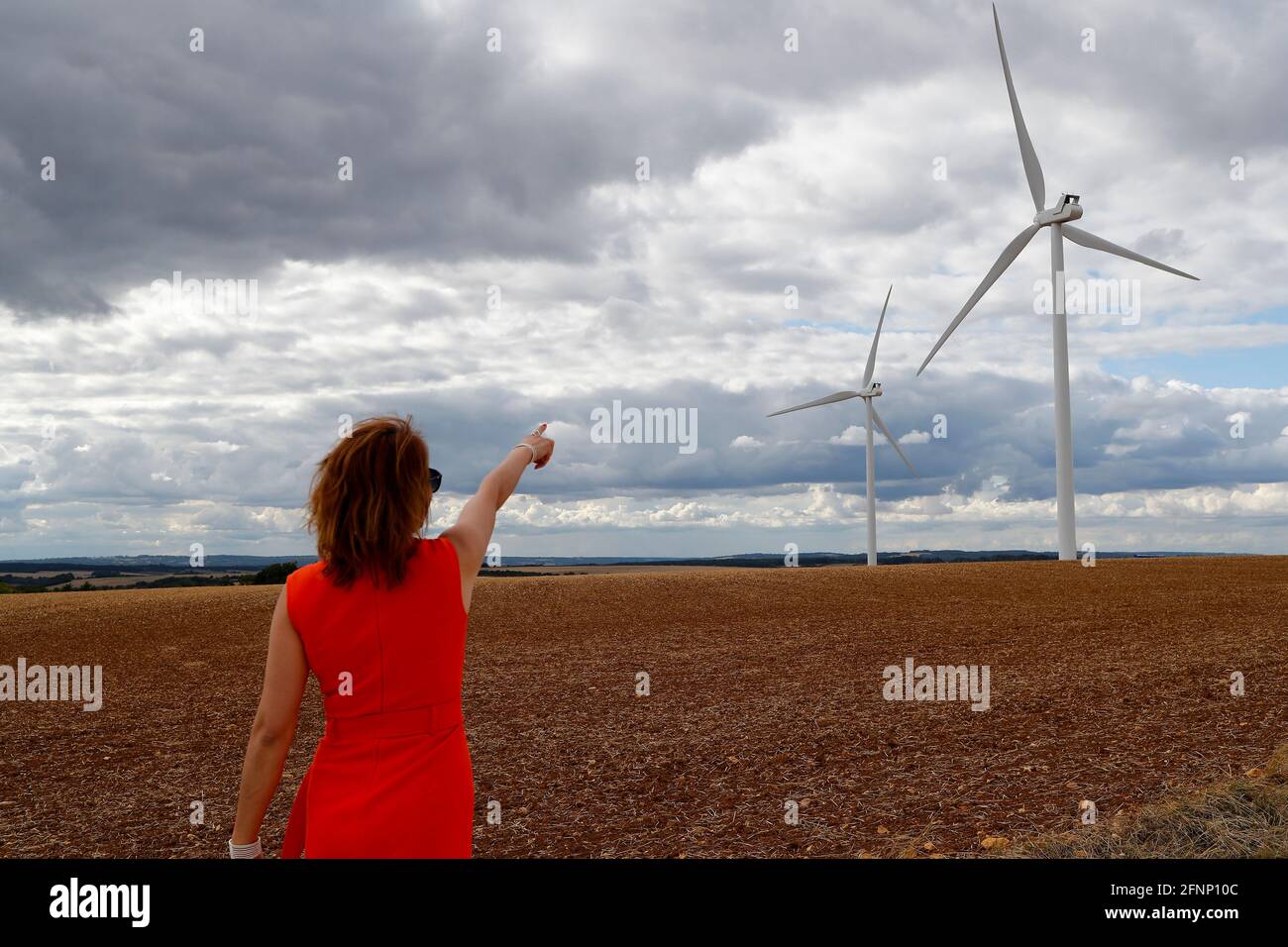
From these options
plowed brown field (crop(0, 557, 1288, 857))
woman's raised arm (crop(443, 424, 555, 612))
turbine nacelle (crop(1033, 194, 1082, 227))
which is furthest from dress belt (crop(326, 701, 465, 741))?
turbine nacelle (crop(1033, 194, 1082, 227))

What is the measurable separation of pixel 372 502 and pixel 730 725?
9.92 m

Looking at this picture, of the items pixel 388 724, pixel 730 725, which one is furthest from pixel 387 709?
pixel 730 725

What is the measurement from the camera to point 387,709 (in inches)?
116

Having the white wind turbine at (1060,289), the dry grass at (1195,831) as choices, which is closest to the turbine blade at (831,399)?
the white wind turbine at (1060,289)

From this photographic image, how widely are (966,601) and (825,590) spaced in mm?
4558

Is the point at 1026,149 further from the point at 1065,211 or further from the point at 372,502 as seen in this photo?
the point at 372,502

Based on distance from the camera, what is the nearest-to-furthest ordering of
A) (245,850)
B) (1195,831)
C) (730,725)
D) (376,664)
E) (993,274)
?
(376,664) < (245,850) < (1195,831) < (730,725) < (993,274)

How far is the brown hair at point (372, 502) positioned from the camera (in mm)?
2889

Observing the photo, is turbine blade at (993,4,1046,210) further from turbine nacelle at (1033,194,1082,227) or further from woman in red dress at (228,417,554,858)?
woman in red dress at (228,417,554,858)

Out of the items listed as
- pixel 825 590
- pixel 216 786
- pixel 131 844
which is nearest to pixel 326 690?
pixel 131 844

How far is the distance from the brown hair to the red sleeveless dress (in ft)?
0.18

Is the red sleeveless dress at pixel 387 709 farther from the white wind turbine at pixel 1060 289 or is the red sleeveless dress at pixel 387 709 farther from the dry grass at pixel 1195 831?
the white wind turbine at pixel 1060 289

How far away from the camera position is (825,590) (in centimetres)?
2822

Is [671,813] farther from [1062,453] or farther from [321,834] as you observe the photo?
[1062,453]
